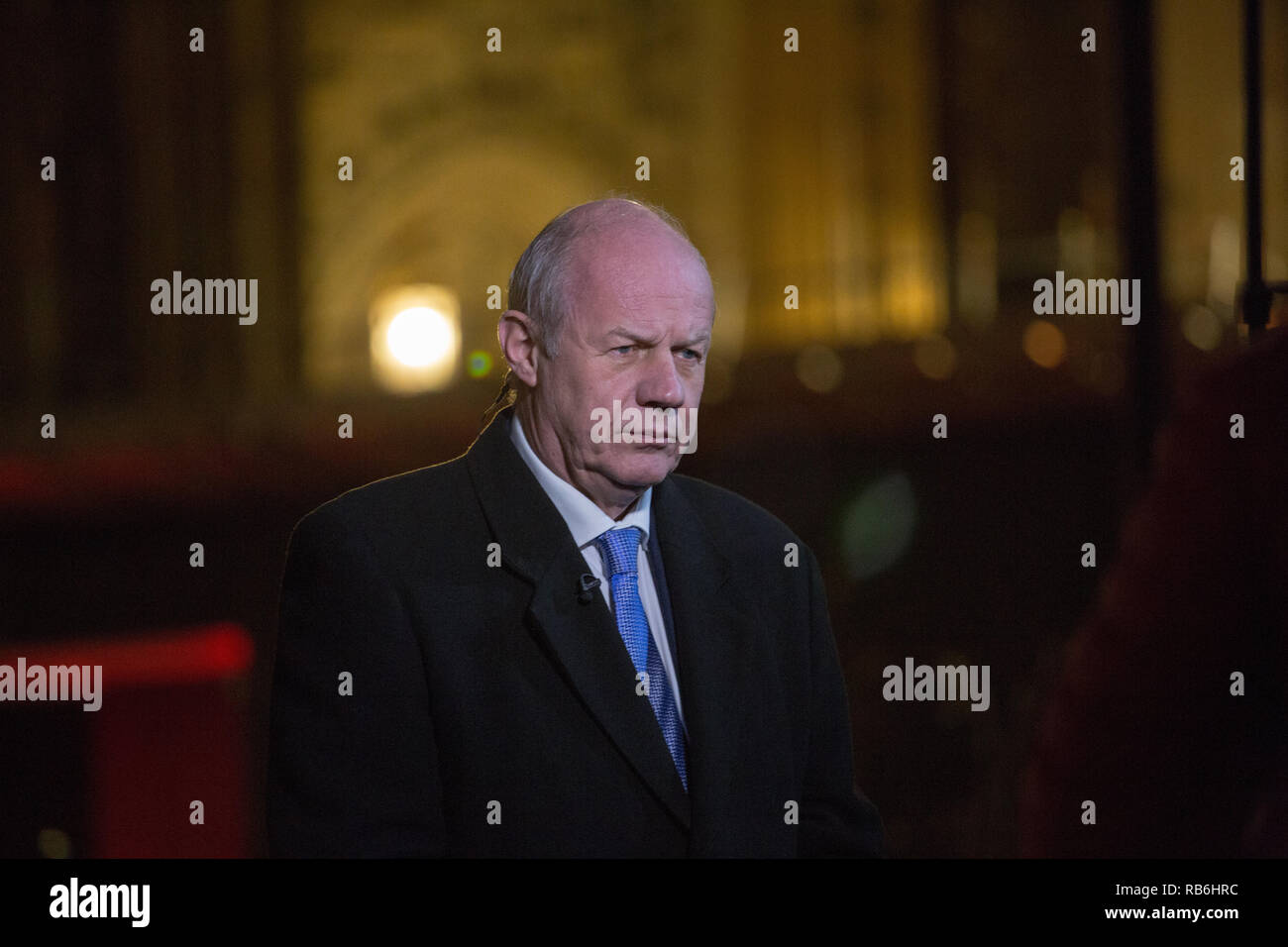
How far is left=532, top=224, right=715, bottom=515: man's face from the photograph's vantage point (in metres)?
1.65

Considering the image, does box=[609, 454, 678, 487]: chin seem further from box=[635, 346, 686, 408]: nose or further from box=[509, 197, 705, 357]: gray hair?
box=[509, 197, 705, 357]: gray hair

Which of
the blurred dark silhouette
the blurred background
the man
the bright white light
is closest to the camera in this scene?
the blurred dark silhouette

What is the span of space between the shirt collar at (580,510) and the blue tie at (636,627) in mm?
11

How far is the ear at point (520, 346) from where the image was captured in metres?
1.73

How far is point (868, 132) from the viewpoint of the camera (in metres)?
9.69

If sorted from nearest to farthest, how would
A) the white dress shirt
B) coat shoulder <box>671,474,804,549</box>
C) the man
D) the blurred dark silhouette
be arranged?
the blurred dark silhouette → the man → the white dress shirt → coat shoulder <box>671,474,804,549</box>

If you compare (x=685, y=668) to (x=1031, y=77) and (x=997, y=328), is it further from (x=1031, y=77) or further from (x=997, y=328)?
(x=1031, y=77)

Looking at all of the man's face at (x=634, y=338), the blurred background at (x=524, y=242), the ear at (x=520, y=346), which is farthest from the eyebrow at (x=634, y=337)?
the blurred background at (x=524, y=242)

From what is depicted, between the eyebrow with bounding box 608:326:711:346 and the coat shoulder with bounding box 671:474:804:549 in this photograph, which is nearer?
the eyebrow with bounding box 608:326:711:346

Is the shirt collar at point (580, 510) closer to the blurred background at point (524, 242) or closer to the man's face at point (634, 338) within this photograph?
the man's face at point (634, 338)

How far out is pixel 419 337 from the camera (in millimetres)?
10258

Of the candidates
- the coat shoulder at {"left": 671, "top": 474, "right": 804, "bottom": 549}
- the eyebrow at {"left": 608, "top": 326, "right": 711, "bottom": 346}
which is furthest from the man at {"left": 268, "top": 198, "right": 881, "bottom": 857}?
the coat shoulder at {"left": 671, "top": 474, "right": 804, "bottom": 549}

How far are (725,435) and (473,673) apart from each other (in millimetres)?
3216

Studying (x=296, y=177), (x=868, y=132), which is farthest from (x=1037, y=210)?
(x=296, y=177)
